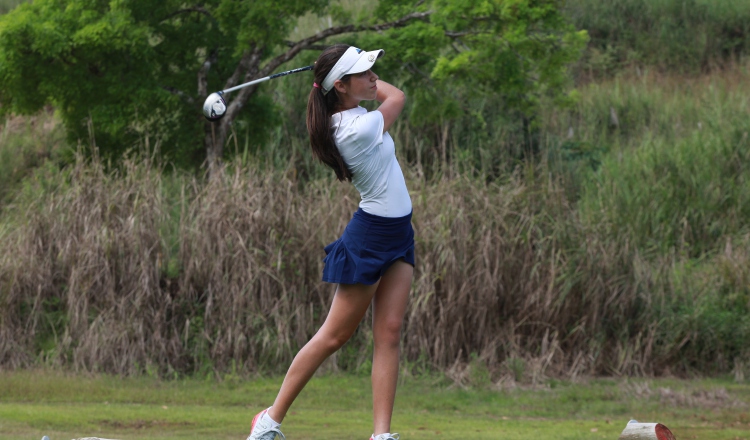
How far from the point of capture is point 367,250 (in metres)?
4.88

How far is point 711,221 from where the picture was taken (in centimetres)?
1761

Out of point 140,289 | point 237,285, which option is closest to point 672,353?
point 237,285

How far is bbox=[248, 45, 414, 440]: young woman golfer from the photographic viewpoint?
4844 millimetres

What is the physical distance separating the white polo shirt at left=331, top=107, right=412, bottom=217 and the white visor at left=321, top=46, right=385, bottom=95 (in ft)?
0.59

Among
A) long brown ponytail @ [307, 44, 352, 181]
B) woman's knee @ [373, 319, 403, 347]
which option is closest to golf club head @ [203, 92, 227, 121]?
long brown ponytail @ [307, 44, 352, 181]

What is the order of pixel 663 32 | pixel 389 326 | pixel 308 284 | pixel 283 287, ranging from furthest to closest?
1. pixel 663 32
2. pixel 308 284
3. pixel 283 287
4. pixel 389 326

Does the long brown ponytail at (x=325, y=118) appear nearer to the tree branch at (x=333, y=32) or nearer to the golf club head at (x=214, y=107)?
the golf club head at (x=214, y=107)

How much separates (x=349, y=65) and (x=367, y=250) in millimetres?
907

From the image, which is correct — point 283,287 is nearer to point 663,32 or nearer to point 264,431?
point 264,431

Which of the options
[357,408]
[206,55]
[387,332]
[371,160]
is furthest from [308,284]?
[371,160]

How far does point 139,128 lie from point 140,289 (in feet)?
14.5

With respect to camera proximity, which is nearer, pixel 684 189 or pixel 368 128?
pixel 368 128

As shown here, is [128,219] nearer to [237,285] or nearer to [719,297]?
[237,285]

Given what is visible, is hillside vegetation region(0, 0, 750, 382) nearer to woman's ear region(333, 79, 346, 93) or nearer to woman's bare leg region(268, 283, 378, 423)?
woman's bare leg region(268, 283, 378, 423)
